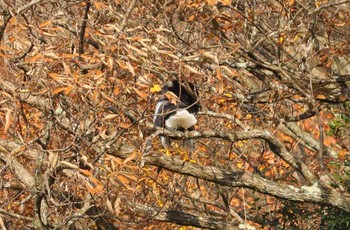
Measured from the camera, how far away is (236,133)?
21.9 feet

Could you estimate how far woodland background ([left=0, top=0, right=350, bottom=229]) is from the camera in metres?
6.46

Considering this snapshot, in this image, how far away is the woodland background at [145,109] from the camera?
646 cm

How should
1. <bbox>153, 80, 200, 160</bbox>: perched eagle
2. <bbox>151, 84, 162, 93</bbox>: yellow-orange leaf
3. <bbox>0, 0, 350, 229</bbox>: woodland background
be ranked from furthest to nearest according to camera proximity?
<bbox>153, 80, 200, 160</bbox>: perched eagle < <bbox>151, 84, 162, 93</bbox>: yellow-orange leaf < <bbox>0, 0, 350, 229</bbox>: woodland background

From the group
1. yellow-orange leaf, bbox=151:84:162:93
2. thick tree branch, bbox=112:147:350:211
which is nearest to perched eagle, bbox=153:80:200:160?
yellow-orange leaf, bbox=151:84:162:93

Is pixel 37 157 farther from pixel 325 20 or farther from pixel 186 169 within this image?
pixel 325 20

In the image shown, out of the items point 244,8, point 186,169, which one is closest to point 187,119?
point 186,169

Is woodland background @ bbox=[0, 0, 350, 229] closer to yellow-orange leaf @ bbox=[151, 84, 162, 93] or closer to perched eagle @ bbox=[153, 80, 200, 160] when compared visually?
yellow-orange leaf @ bbox=[151, 84, 162, 93]

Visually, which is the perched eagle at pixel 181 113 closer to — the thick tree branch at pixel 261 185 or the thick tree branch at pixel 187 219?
the thick tree branch at pixel 187 219

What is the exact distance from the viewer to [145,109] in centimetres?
650

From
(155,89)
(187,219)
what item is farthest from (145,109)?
(187,219)

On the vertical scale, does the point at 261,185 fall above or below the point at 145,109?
below

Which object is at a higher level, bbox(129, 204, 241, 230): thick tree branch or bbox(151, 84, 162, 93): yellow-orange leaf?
bbox(151, 84, 162, 93): yellow-orange leaf

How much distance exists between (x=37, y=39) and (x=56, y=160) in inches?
74.0

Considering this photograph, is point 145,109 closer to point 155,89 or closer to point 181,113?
point 155,89
